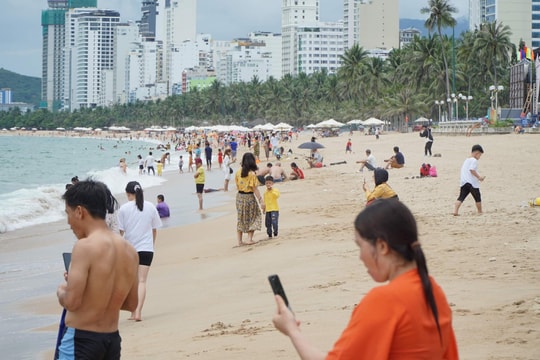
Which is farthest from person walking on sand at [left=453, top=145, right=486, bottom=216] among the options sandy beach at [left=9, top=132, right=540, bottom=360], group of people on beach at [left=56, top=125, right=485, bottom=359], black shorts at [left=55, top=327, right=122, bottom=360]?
black shorts at [left=55, top=327, right=122, bottom=360]

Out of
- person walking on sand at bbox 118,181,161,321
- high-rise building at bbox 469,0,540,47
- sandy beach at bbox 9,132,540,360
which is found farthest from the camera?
high-rise building at bbox 469,0,540,47

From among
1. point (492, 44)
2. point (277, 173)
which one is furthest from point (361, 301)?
point (492, 44)

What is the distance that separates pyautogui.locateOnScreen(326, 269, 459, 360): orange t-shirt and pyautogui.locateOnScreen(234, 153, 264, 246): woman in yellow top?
9663 mm

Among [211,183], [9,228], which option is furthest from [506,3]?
[9,228]

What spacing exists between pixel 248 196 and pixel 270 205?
109cm

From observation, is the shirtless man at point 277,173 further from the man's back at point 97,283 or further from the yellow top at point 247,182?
the man's back at point 97,283

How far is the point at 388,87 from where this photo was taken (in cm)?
9875

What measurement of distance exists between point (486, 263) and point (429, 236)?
2724 millimetres

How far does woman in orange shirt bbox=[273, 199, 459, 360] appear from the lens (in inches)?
104

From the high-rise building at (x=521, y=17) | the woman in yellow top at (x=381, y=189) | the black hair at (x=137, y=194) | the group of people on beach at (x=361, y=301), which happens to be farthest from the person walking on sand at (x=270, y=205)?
the high-rise building at (x=521, y=17)

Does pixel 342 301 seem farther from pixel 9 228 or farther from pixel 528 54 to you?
pixel 528 54

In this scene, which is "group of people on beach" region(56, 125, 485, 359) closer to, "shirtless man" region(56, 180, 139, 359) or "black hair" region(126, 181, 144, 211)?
"shirtless man" region(56, 180, 139, 359)

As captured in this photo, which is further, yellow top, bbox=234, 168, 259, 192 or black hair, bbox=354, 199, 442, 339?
yellow top, bbox=234, 168, 259, 192

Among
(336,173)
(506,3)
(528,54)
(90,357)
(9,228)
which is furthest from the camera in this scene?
(506,3)
